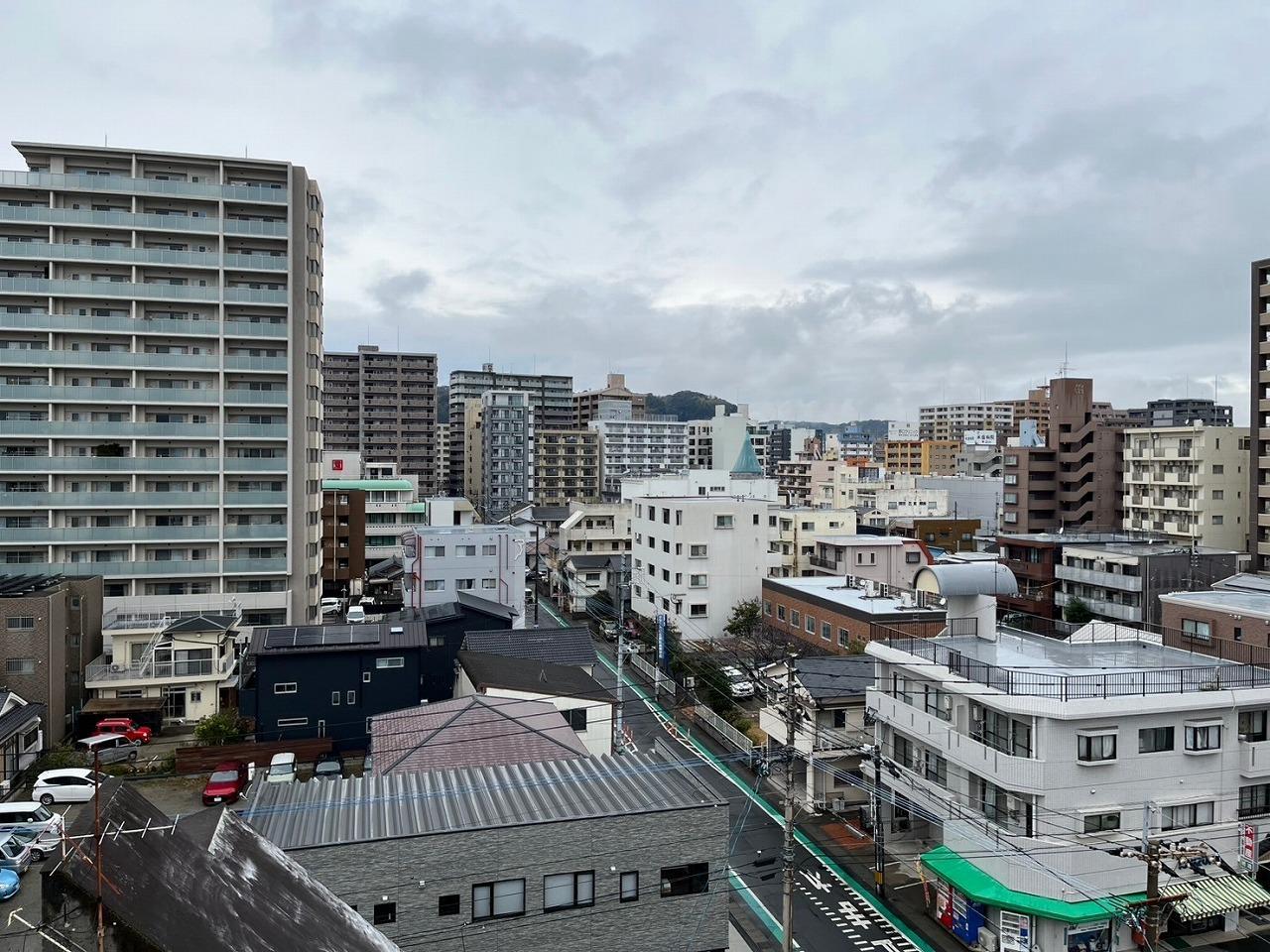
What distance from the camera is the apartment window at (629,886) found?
47.8ft

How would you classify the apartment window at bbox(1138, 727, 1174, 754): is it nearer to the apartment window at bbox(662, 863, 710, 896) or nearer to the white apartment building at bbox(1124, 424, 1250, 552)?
the apartment window at bbox(662, 863, 710, 896)

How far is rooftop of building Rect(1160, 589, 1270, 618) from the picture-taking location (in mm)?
29156

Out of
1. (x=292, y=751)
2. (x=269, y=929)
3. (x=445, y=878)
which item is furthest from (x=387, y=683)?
(x=269, y=929)

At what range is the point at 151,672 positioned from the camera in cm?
3241

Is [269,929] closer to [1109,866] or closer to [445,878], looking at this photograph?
[445,878]

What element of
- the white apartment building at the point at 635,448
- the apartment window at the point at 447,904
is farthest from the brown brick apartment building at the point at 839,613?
the white apartment building at the point at 635,448

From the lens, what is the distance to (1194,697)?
18.2m

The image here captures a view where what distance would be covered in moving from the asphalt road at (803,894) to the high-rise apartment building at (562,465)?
66.9 m

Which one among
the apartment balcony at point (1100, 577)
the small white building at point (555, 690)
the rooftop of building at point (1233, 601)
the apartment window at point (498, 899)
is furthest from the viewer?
the apartment balcony at point (1100, 577)

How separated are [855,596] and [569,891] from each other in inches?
1018

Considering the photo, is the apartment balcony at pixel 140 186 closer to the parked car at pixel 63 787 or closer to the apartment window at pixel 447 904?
the parked car at pixel 63 787

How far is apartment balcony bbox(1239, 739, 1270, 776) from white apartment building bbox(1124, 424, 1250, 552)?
33.4m

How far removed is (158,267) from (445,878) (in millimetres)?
35731

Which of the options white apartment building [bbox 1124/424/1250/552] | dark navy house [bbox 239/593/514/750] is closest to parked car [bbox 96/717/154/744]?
dark navy house [bbox 239/593/514/750]
